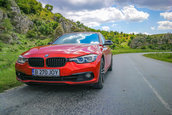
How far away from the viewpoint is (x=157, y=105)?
2764mm

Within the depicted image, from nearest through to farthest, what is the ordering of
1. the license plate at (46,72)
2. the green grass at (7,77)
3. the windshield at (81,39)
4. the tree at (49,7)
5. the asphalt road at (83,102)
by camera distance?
the asphalt road at (83,102) < the license plate at (46,72) < the green grass at (7,77) < the windshield at (81,39) < the tree at (49,7)

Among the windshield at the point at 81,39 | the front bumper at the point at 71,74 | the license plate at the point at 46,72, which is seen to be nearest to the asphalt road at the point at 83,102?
the front bumper at the point at 71,74

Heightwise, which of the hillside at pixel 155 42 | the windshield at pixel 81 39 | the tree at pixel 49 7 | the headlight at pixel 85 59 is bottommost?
the hillside at pixel 155 42

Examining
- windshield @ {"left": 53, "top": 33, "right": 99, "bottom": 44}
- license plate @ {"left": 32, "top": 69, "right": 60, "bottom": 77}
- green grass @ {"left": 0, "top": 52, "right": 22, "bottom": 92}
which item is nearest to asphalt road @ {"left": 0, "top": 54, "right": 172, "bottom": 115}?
license plate @ {"left": 32, "top": 69, "right": 60, "bottom": 77}

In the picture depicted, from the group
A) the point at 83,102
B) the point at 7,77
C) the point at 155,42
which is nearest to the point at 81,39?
the point at 83,102

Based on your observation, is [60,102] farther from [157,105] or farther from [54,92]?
[157,105]

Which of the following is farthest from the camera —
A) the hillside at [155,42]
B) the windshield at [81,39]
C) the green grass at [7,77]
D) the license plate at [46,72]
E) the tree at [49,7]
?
the tree at [49,7]

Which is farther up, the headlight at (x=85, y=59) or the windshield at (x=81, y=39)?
the windshield at (x=81, y=39)

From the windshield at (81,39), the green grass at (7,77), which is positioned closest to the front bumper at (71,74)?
the green grass at (7,77)

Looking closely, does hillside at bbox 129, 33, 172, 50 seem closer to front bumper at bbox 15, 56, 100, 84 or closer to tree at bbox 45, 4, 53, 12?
front bumper at bbox 15, 56, 100, 84

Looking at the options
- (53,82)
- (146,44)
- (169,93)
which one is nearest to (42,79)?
(53,82)

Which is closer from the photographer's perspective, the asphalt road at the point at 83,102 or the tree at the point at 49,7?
the asphalt road at the point at 83,102

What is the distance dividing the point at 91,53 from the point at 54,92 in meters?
1.25

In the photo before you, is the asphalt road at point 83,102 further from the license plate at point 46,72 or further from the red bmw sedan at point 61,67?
the license plate at point 46,72
